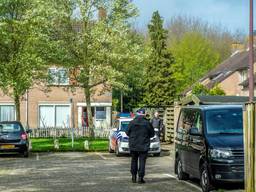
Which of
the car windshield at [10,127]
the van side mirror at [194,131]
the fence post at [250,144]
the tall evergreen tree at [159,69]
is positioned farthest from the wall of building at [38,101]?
the fence post at [250,144]

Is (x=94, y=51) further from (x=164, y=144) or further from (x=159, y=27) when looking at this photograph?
(x=159, y=27)

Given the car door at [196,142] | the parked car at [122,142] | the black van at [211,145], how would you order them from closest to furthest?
the black van at [211,145]
the car door at [196,142]
the parked car at [122,142]

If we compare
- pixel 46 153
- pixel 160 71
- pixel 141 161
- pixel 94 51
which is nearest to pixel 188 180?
pixel 141 161

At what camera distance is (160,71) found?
2736 inches

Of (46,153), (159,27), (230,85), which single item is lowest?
(46,153)

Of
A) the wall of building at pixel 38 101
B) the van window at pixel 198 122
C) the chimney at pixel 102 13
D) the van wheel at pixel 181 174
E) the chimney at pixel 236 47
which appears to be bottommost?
the van wheel at pixel 181 174

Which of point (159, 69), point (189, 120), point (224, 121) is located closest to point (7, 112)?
point (159, 69)

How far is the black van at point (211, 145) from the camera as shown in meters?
13.4

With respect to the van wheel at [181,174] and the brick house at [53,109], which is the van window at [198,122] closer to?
the van wheel at [181,174]

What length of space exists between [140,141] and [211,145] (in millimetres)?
2757

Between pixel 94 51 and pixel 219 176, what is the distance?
31454mm

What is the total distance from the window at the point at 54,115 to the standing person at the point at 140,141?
38.8 m

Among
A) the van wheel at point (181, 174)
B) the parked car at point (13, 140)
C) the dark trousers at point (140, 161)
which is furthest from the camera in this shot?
the parked car at point (13, 140)

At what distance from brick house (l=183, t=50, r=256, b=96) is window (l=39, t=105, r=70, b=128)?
17.2 meters
